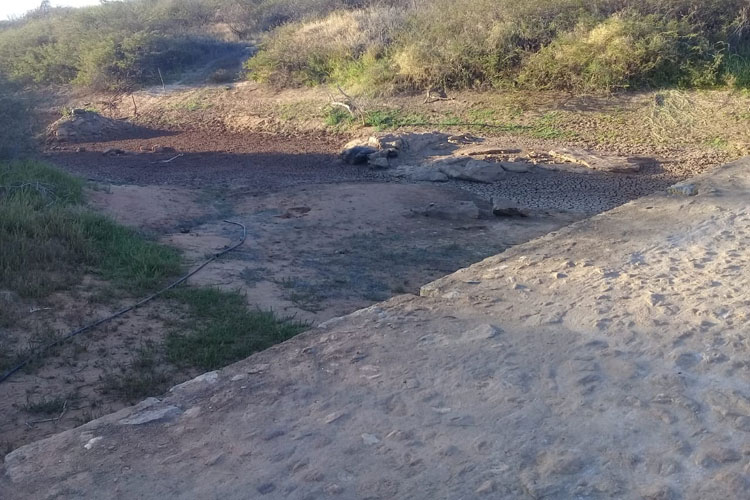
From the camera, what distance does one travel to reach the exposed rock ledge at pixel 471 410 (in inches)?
132

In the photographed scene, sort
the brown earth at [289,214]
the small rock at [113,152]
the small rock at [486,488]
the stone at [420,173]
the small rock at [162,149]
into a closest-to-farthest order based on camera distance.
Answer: the small rock at [486,488], the brown earth at [289,214], the stone at [420,173], the small rock at [162,149], the small rock at [113,152]

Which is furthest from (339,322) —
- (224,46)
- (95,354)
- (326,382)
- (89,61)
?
(224,46)

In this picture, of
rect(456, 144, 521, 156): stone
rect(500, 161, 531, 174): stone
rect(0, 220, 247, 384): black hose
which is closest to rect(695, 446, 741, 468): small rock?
rect(0, 220, 247, 384): black hose

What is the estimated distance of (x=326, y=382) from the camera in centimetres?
435

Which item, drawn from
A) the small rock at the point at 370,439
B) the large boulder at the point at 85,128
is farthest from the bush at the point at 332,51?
the small rock at the point at 370,439

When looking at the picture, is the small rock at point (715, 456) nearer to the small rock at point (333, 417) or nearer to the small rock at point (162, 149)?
the small rock at point (333, 417)

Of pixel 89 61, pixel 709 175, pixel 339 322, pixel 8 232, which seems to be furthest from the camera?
pixel 89 61

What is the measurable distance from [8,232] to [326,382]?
471cm

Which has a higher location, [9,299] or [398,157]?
[9,299]

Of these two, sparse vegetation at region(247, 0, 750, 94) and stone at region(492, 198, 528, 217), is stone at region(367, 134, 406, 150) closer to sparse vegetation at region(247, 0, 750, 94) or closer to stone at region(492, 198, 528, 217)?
sparse vegetation at region(247, 0, 750, 94)

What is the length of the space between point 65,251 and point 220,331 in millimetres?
2229

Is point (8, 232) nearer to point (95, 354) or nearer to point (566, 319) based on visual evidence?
point (95, 354)

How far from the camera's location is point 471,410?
154 inches

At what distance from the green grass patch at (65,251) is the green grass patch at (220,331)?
66 centimetres
